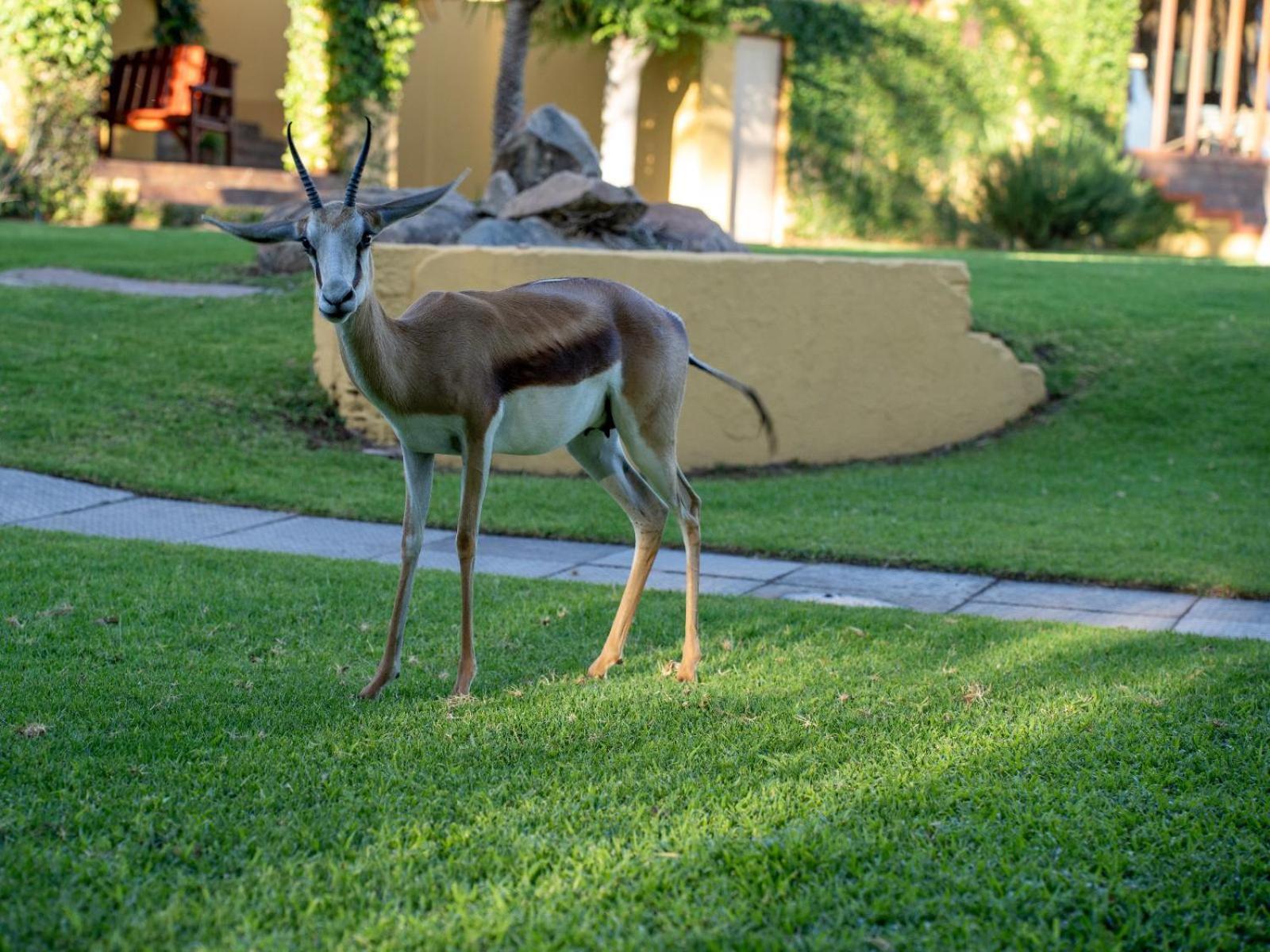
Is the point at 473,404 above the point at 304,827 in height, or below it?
above

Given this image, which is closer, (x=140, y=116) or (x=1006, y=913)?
(x=1006, y=913)

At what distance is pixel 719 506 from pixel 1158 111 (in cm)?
1658

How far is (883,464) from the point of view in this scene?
9844mm

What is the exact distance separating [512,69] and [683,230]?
5.15 metres

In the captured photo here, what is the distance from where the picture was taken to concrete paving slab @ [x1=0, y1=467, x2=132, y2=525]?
23.9 ft

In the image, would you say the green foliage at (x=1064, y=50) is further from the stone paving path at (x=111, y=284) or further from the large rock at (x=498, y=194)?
the stone paving path at (x=111, y=284)

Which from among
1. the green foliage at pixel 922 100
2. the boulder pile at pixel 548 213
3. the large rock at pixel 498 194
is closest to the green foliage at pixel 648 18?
the green foliage at pixel 922 100

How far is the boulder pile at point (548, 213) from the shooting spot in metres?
11.3

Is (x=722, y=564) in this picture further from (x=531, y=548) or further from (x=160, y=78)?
(x=160, y=78)

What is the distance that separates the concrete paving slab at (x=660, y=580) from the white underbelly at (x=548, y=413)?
1.80m

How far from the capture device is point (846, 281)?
9852 mm

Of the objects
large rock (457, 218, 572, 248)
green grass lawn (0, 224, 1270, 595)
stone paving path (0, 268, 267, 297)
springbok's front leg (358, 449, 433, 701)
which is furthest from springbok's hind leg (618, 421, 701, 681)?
stone paving path (0, 268, 267, 297)

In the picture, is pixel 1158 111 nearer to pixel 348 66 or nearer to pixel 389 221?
pixel 348 66

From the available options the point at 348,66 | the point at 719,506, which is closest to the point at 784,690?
the point at 719,506
